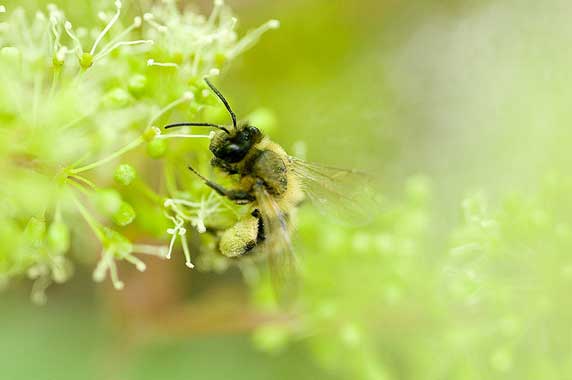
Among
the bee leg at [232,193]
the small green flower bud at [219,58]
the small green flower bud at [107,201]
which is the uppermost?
the small green flower bud at [219,58]

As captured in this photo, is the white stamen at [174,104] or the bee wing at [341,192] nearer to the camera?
the white stamen at [174,104]

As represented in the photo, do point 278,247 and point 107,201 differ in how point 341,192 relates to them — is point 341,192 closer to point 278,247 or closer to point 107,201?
point 278,247

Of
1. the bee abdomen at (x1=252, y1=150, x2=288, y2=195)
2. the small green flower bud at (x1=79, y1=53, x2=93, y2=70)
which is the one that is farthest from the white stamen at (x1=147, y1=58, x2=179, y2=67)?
the bee abdomen at (x1=252, y1=150, x2=288, y2=195)

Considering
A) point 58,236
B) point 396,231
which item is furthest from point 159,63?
point 396,231

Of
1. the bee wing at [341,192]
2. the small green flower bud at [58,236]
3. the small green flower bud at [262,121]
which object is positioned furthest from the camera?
the small green flower bud at [262,121]

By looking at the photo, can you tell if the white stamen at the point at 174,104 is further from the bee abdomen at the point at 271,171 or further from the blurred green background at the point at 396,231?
the blurred green background at the point at 396,231

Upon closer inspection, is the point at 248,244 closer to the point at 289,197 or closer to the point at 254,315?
the point at 289,197

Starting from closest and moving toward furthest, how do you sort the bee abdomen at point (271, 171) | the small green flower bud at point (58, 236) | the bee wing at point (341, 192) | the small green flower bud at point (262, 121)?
the small green flower bud at point (58, 236) → the bee abdomen at point (271, 171) → the bee wing at point (341, 192) → the small green flower bud at point (262, 121)

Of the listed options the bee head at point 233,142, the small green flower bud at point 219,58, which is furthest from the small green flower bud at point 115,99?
the small green flower bud at point 219,58
